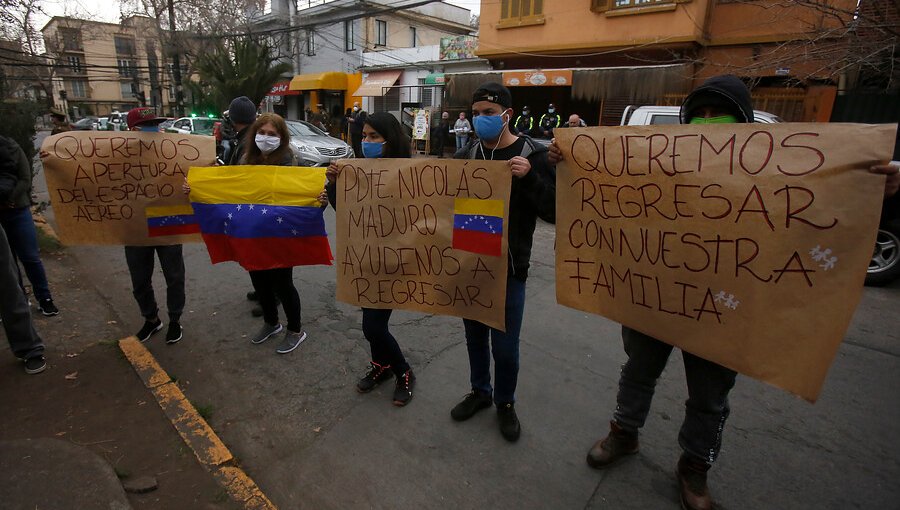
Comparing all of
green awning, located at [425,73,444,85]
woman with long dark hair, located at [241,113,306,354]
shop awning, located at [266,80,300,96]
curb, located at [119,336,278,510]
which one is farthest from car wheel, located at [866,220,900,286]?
shop awning, located at [266,80,300,96]

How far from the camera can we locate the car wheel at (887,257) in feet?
18.0

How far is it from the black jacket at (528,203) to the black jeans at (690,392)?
2.17 ft

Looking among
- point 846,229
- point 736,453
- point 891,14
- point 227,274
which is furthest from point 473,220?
point 891,14

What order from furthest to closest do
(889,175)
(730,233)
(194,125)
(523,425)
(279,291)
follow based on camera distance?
1. (194,125)
2. (279,291)
3. (523,425)
4. (730,233)
5. (889,175)

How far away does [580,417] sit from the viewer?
296 cm

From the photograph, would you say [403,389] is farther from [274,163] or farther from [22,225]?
[22,225]

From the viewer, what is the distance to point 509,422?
9.02ft

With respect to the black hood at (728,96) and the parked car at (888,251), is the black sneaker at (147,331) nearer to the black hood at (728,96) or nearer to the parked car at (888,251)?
the black hood at (728,96)

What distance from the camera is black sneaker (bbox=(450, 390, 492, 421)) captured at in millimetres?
2896

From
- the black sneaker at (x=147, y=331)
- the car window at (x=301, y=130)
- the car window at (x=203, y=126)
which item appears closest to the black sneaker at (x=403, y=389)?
the black sneaker at (x=147, y=331)

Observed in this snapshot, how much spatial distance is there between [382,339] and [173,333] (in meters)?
2.03

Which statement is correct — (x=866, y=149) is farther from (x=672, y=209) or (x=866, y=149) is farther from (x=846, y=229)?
(x=672, y=209)

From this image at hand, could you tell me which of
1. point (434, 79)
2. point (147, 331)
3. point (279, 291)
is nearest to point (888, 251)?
point (279, 291)

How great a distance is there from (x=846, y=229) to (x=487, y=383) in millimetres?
1948
